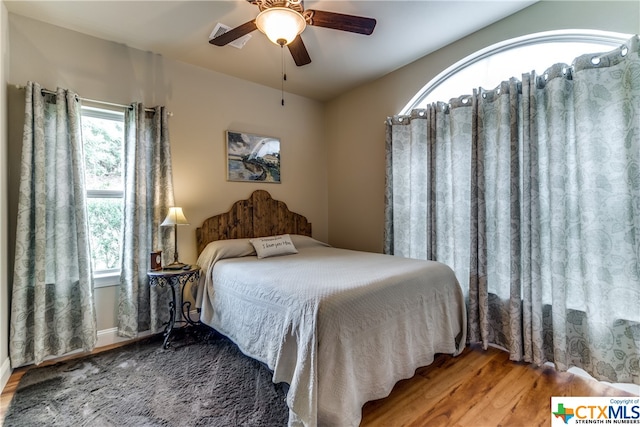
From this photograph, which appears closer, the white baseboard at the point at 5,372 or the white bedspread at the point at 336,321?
the white bedspread at the point at 336,321

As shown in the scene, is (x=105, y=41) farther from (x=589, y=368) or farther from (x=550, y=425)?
(x=589, y=368)

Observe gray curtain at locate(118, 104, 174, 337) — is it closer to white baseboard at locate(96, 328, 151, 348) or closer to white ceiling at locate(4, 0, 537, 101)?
white baseboard at locate(96, 328, 151, 348)

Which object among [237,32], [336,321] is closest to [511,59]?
[237,32]

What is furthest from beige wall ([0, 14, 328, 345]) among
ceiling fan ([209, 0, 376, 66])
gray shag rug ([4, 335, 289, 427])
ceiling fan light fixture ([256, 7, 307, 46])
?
ceiling fan light fixture ([256, 7, 307, 46])

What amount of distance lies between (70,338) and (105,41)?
2.64 meters

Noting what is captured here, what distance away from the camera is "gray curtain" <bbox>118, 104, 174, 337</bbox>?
261 cm

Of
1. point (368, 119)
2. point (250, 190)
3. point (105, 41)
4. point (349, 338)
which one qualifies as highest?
point (105, 41)

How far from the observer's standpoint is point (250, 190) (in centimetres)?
354

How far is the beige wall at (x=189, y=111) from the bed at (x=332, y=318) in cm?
78

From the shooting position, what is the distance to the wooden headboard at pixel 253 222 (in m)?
3.20

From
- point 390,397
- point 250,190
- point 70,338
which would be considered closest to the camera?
point 390,397

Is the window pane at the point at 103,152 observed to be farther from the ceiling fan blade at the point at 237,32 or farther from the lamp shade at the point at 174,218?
the ceiling fan blade at the point at 237,32

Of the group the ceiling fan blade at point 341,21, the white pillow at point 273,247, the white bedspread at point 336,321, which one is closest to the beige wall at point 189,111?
the white pillow at point 273,247

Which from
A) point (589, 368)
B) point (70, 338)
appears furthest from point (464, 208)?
point (70, 338)
